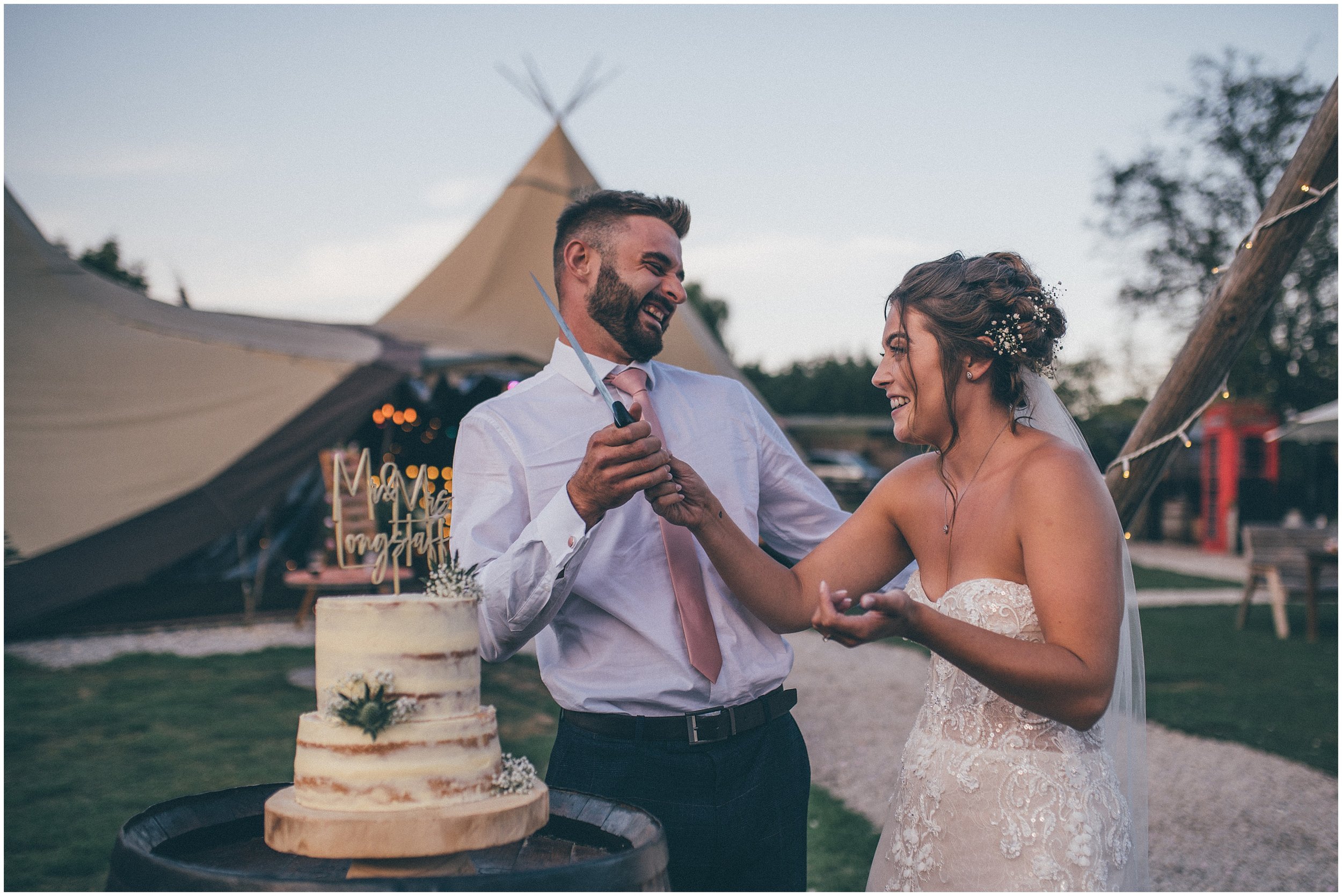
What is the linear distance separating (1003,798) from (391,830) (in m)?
1.32

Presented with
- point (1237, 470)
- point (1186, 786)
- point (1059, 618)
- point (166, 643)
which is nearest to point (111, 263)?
point (166, 643)

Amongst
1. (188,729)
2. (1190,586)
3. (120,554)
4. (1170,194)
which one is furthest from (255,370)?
(1170,194)

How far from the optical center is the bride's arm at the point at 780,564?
2.31 meters

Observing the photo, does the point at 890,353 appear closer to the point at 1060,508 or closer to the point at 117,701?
the point at 1060,508

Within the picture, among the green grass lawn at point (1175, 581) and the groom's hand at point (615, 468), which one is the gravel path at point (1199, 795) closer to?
the groom's hand at point (615, 468)

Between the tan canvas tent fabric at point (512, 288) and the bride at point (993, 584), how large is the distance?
29.4 feet

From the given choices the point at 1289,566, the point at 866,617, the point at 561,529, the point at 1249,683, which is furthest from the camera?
the point at 1289,566

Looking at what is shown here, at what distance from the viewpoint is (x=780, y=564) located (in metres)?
2.51

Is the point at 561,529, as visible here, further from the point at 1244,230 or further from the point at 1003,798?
the point at 1244,230

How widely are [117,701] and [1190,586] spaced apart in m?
14.4

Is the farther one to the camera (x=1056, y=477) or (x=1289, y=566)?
(x=1289, y=566)

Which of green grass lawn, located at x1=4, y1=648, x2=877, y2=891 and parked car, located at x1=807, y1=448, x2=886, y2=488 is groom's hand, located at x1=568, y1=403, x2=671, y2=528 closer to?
green grass lawn, located at x1=4, y1=648, x2=877, y2=891

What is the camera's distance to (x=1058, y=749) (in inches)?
87.4

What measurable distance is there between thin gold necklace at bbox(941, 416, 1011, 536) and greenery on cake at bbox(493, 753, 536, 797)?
115 centimetres
